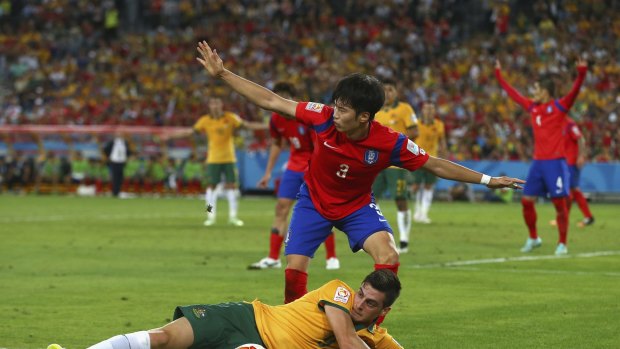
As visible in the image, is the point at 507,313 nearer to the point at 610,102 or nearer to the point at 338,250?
the point at 338,250

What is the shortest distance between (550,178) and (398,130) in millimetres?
2532

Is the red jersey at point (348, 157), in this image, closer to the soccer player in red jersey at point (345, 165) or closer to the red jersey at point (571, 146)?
the soccer player in red jersey at point (345, 165)

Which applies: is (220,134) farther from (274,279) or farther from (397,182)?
(274,279)

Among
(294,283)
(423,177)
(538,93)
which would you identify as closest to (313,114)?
(294,283)

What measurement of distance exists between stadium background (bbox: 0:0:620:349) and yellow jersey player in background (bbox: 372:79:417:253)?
2.15ft

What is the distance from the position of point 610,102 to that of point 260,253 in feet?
70.0

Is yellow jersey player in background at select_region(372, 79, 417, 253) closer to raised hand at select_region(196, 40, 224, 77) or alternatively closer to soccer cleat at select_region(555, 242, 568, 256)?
soccer cleat at select_region(555, 242, 568, 256)

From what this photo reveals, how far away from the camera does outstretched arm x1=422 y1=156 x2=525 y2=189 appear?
32.3 feet

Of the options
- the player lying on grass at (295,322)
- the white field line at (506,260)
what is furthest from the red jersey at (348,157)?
the white field line at (506,260)

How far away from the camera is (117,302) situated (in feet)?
43.3

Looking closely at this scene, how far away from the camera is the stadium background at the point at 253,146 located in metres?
12.8

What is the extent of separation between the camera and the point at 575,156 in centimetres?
2523

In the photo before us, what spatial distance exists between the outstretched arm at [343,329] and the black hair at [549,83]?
11356 millimetres

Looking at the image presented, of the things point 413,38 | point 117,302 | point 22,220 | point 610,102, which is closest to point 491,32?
point 413,38
